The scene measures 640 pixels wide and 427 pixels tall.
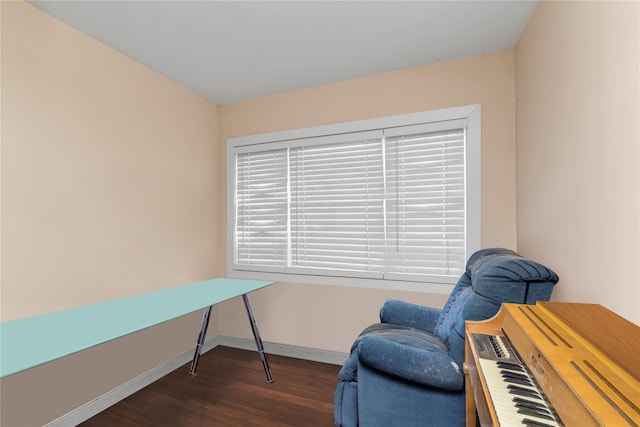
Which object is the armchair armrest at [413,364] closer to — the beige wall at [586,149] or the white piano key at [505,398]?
the white piano key at [505,398]

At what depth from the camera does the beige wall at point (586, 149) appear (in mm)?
1016

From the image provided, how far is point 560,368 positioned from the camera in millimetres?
716

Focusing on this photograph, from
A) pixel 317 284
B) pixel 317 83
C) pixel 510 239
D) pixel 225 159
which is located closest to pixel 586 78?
pixel 510 239

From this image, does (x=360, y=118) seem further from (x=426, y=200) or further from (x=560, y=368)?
(x=560, y=368)

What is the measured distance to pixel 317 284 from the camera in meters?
2.90

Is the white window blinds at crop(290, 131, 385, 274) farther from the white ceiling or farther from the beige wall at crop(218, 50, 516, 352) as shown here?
the white ceiling

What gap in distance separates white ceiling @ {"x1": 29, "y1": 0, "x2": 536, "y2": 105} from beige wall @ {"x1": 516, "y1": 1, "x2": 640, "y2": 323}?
0.42m

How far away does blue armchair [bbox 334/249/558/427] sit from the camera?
1337mm

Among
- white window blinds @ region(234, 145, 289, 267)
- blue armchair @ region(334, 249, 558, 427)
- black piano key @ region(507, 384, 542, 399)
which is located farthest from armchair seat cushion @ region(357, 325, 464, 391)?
white window blinds @ region(234, 145, 289, 267)

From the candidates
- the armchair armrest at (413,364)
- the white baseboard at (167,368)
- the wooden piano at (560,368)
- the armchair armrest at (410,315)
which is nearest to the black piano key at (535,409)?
the wooden piano at (560,368)

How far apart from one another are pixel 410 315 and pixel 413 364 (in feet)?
2.46

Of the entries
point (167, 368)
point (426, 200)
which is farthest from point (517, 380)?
point (167, 368)

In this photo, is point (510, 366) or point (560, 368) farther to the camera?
point (510, 366)

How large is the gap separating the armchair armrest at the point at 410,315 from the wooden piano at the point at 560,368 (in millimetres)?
917
